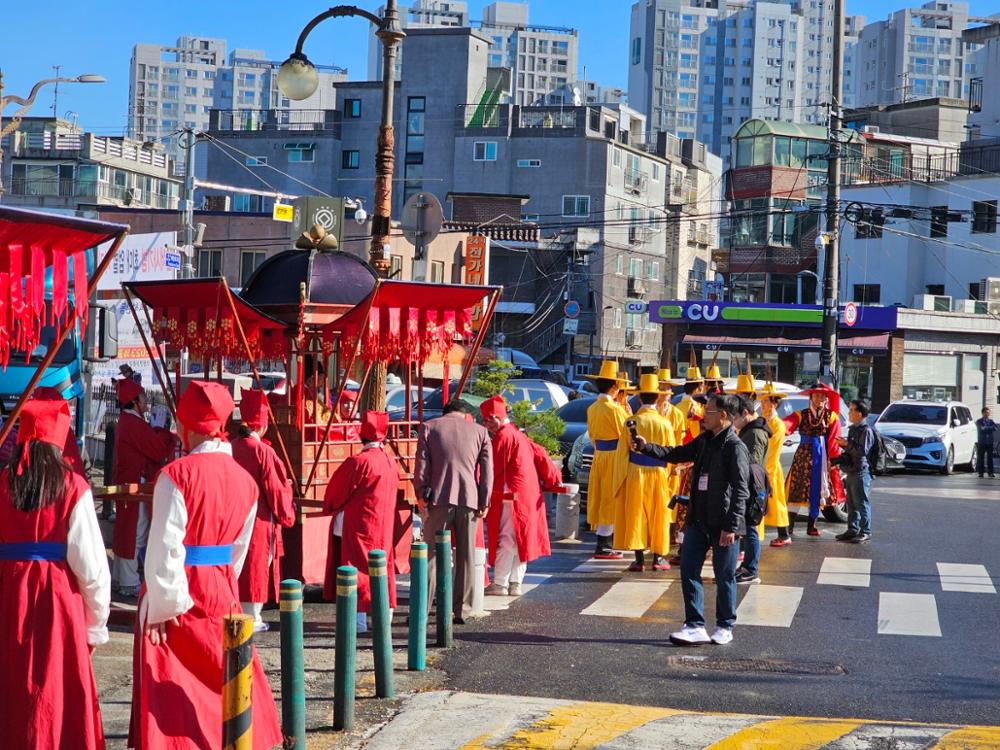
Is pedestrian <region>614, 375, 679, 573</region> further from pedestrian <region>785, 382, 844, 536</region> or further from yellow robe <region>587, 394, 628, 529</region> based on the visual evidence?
pedestrian <region>785, 382, 844, 536</region>

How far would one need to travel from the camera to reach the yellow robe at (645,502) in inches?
513

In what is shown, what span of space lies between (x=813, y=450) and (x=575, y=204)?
50.3 meters

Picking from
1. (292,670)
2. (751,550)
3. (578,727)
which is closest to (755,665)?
(578,727)

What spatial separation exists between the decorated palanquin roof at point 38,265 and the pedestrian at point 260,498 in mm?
2942

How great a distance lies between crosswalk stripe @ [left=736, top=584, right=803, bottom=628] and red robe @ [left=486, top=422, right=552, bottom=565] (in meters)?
1.92

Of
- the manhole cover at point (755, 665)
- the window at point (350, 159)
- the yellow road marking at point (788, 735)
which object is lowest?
the manhole cover at point (755, 665)

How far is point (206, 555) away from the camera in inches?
231

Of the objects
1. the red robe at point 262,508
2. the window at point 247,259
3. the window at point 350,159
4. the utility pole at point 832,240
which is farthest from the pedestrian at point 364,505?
the window at point 350,159

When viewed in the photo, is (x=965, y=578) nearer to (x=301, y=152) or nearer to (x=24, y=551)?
(x=24, y=551)

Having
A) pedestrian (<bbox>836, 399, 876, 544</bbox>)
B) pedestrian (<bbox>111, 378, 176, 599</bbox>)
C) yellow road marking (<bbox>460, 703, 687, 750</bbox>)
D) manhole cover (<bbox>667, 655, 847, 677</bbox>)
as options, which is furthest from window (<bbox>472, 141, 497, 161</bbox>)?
yellow road marking (<bbox>460, 703, 687, 750</bbox>)

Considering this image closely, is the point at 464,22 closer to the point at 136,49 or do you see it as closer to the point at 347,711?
the point at 136,49

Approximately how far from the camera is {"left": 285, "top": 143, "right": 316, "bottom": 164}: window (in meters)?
69.4

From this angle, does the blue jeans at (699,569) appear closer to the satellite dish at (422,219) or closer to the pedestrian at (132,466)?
the pedestrian at (132,466)

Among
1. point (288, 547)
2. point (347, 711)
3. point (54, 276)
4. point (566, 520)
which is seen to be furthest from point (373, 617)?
point (566, 520)
